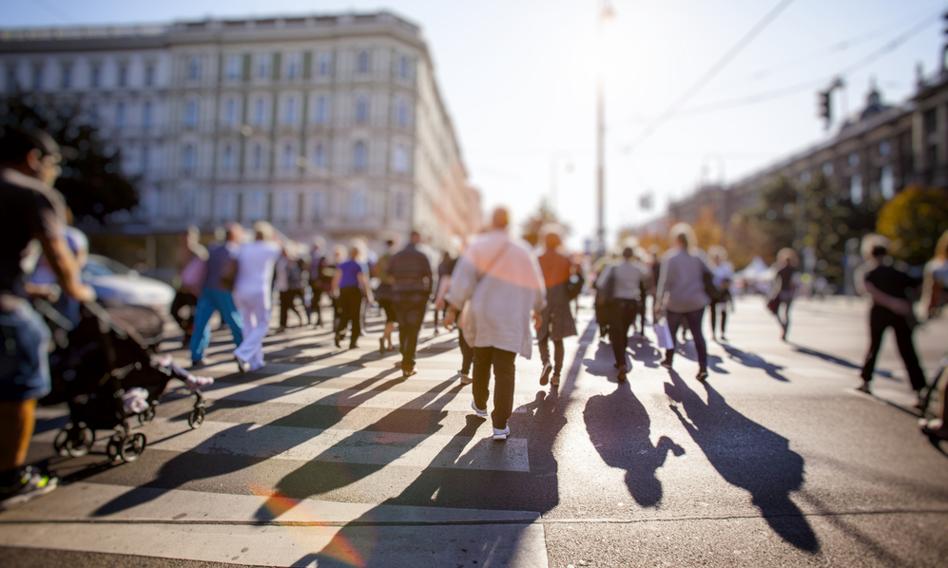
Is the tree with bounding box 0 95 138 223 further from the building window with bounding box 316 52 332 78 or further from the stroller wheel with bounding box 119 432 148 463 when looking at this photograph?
the stroller wheel with bounding box 119 432 148 463

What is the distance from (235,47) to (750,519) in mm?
50817

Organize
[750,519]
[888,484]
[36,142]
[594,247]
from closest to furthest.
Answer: [36,142] → [750,519] → [888,484] → [594,247]

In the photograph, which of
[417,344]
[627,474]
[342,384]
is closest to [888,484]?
[627,474]

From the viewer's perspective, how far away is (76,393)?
3.33m

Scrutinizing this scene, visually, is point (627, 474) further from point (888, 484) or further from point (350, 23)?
point (350, 23)

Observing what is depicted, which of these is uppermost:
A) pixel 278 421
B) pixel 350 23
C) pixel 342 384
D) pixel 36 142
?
pixel 350 23

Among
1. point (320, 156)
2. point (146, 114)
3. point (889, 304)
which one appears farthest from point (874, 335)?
point (146, 114)

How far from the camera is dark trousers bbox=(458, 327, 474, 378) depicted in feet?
11.7

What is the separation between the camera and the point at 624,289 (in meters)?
6.86

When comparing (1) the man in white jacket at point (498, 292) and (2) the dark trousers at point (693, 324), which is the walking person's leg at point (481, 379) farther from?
(2) the dark trousers at point (693, 324)

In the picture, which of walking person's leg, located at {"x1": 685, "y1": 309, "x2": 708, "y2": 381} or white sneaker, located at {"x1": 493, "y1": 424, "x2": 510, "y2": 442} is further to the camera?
walking person's leg, located at {"x1": 685, "y1": 309, "x2": 708, "y2": 381}

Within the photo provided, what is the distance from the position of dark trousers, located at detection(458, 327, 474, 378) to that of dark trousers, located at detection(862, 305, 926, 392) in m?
5.58

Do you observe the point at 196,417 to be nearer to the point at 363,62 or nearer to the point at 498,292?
the point at 498,292

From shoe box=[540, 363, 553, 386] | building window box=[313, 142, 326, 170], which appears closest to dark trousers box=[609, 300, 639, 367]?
shoe box=[540, 363, 553, 386]
